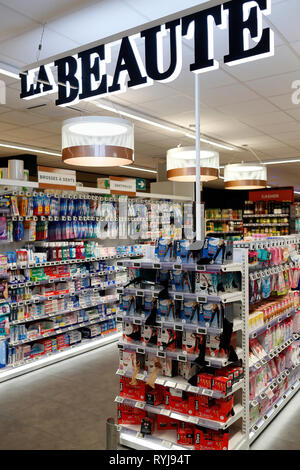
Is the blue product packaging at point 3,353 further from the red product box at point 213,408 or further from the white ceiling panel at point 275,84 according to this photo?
the white ceiling panel at point 275,84

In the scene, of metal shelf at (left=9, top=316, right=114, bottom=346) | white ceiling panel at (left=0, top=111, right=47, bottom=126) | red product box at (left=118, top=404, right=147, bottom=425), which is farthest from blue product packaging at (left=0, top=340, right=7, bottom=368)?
white ceiling panel at (left=0, top=111, right=47, bottom=126)

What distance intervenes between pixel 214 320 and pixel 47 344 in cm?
337

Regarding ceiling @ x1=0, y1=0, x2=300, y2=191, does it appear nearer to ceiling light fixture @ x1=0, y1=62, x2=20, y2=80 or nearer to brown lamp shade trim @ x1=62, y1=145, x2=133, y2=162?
ceiling light fixture @ x1=0, y1=62, x2=20, y2=80

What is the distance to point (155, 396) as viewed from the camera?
331 cm

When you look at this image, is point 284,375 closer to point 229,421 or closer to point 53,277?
point 229,421

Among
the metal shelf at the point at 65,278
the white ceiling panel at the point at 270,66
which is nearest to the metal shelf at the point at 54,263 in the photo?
the metal shelf at the point at 65,278

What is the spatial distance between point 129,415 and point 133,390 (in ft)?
0.74

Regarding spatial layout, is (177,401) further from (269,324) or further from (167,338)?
(269,324)

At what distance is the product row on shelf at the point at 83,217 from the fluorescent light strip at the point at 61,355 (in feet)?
5.38

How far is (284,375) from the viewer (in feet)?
13.8

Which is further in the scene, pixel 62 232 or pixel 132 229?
pixel 132 229

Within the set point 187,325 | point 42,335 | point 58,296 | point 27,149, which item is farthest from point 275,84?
point 27,149

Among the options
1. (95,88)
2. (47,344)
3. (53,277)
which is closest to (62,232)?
(53,277)
